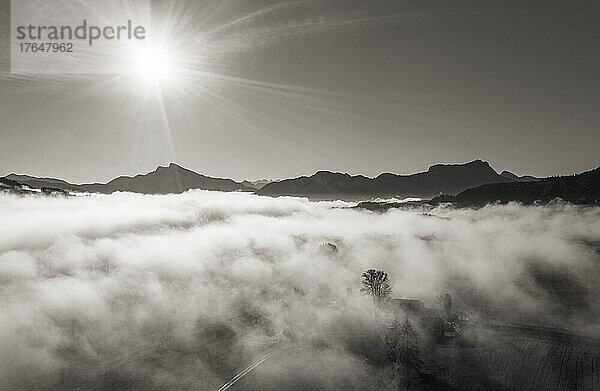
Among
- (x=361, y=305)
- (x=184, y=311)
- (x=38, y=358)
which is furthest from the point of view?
(x=184, y=311)

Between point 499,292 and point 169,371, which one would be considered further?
point 499,292

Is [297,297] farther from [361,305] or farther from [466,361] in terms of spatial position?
[466,361]

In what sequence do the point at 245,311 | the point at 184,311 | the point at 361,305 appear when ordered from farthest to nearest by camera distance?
the point at 184,311, the point at 245,311, the point at 361,305

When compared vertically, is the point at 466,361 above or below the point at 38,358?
above

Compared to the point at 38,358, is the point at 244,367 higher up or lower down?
higher up

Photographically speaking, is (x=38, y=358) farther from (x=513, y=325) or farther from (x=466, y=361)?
(x=513, y=325)

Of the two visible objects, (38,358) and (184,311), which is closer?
(38,358)

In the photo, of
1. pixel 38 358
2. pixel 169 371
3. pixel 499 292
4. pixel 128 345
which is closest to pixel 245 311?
pixel 128 345

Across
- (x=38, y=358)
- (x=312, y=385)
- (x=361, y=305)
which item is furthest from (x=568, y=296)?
(x=38, y=358)

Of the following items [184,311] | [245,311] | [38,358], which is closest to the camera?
[38,358]
